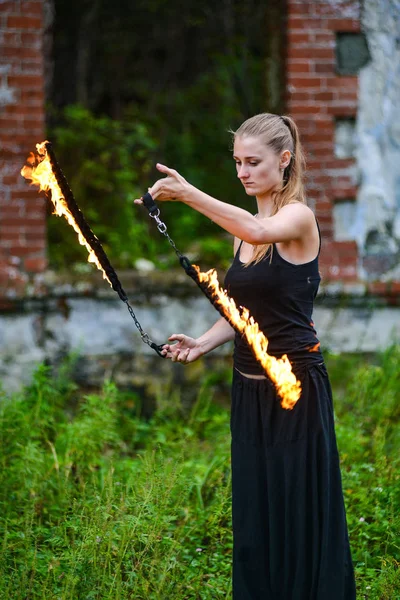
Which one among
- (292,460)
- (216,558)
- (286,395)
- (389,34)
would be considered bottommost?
(216,558)

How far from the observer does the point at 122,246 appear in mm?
5789

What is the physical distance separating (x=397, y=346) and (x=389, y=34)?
2114mm

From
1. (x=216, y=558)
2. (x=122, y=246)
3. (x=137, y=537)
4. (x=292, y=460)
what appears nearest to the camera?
(x=292, y=460)

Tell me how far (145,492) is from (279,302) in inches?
34.8

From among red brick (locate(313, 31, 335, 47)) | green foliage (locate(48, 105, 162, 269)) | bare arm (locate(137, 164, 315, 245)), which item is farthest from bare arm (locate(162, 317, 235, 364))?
red brick (locate(313, 31, 335, 47))

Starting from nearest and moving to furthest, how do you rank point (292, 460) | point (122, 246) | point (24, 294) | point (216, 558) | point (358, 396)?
point (292, 460) → point (216, 558) → point (358, 396) → point (24, 294) → point (122, 246)

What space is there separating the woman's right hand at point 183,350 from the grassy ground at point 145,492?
41cm

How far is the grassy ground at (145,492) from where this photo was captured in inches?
114

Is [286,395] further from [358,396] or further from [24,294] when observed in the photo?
[24,294]

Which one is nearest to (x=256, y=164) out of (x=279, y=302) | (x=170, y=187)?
(x=170, y=187)

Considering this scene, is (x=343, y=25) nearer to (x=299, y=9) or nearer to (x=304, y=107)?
(x=299, y=9)

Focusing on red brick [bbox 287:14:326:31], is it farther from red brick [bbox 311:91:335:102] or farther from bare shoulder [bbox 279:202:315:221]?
bare shoulder [bbox 279:202:315:221]

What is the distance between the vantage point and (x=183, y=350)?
2.96m

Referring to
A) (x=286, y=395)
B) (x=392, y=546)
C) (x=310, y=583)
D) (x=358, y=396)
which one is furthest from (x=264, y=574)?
(x=358, y=396)
